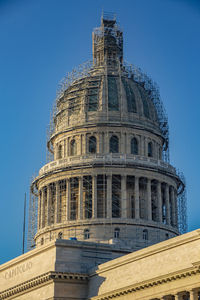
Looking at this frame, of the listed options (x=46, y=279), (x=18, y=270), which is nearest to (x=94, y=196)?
(x=18, y=270)

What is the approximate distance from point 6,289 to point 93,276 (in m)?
12.1

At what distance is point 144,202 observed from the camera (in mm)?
80812

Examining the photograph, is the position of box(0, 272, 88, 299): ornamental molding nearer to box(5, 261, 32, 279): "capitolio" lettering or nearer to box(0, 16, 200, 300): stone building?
box(0, 16, 200, 300): stone building

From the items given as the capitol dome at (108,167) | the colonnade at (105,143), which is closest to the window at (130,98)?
the capitol dome at (108,167)

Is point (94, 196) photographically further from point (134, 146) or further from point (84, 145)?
point (134, 146)

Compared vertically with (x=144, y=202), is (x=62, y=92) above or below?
above

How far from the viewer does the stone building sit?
63.0m

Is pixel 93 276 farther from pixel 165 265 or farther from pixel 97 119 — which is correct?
pixel 97 119

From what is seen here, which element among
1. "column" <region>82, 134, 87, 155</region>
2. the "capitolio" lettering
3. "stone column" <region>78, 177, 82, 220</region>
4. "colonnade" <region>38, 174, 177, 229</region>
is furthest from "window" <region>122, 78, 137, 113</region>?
the "capitolio" lettering

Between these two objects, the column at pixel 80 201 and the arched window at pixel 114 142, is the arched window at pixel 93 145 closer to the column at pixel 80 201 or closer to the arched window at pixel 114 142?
the arched window at pixel 114 142

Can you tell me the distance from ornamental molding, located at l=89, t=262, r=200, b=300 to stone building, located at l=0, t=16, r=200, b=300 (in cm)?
224

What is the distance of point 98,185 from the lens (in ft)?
265

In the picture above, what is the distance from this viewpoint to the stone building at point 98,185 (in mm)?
62969

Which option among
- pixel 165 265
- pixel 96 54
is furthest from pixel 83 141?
pixel 165 265
